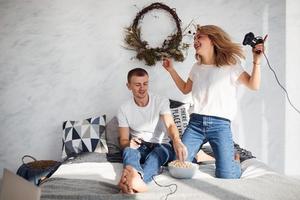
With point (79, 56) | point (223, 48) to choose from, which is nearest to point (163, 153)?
point (223, 48)

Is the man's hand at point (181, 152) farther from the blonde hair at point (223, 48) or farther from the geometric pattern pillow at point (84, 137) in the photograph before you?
the geometric pattern pillow at point (84, 137)

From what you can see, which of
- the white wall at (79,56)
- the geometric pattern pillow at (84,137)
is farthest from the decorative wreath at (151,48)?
the geometric pattern pillow at (84,137)

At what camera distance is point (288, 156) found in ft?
10.4

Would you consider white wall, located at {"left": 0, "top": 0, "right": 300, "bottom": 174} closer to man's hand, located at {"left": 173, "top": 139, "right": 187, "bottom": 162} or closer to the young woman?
the young woman

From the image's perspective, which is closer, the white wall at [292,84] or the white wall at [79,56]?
the white wall at [79,56]

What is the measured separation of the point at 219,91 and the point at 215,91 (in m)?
0.03

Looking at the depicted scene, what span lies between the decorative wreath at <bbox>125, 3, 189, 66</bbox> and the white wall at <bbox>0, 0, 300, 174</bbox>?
64 mm

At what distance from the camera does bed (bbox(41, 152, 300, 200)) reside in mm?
1562

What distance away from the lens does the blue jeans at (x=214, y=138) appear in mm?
2055

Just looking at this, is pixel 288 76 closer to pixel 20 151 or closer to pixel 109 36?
pixel 109 36

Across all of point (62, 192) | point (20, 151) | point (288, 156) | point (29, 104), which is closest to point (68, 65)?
point (29, 104)

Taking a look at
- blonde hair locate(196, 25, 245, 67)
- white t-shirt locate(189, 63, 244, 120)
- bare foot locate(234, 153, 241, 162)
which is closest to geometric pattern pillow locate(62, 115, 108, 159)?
white t-shirt locate(189, 63, 244, 120)

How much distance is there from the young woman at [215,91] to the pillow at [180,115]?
0.39m

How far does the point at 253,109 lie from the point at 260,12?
3.09ft
